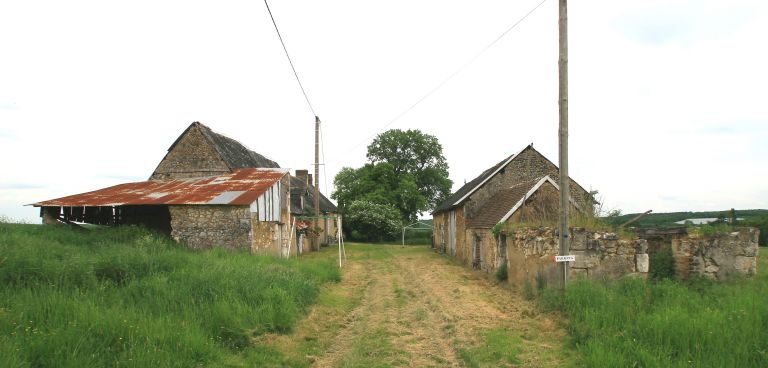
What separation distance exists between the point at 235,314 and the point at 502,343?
14.2 feet

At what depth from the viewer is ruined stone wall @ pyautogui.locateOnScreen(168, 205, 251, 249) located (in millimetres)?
17203

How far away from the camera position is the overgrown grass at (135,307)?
223 inches

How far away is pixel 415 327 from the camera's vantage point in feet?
29.8

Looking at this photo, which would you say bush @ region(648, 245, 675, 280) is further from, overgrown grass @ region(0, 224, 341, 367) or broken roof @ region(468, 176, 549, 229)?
overgrown grass @ region(0, 224, 341, 367)

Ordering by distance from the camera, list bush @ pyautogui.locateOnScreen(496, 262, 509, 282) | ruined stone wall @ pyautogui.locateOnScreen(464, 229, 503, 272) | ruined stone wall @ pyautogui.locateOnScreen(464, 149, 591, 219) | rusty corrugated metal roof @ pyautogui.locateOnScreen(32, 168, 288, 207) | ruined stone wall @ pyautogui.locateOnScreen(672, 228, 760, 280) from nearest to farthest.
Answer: ruined stone wall @ pyautogui.locateOnScreen(672, 228, 760, 280) < bush @ pyautogui.locateOnScreen(496, 262, 509, 282) < ruined stone wall @ pyautogui.locateOnScreen(464, 229, 503, 272) < rusty corrugated metal roof @ pyautogui.locateOnScreen(32, 168, 288, 207) < ruined stone wall @ pyautogui.locateOnScreen(464, 149, 591, 219)

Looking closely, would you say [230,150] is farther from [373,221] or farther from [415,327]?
[415,327]

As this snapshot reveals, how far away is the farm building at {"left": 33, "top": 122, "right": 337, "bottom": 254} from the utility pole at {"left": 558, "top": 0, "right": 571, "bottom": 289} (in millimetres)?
10838

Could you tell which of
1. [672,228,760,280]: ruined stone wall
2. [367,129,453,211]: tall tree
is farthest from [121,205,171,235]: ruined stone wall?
[367,129,453,211]: tall tree

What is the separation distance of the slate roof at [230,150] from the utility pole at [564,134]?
19282 millimetres

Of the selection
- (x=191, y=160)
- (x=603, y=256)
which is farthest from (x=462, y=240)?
(x=191, y=160)

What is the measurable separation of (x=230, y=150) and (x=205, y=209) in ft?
37.5

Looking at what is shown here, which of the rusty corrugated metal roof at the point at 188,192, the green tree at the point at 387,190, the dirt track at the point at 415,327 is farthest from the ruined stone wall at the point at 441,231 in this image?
the dirt track at the point at 415,327

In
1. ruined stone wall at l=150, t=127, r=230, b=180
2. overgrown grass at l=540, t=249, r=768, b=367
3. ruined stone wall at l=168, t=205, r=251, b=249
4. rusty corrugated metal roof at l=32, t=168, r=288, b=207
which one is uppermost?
ruined stone wall at l=150, t=127, r=230, b=180

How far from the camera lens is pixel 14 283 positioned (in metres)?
8.01
